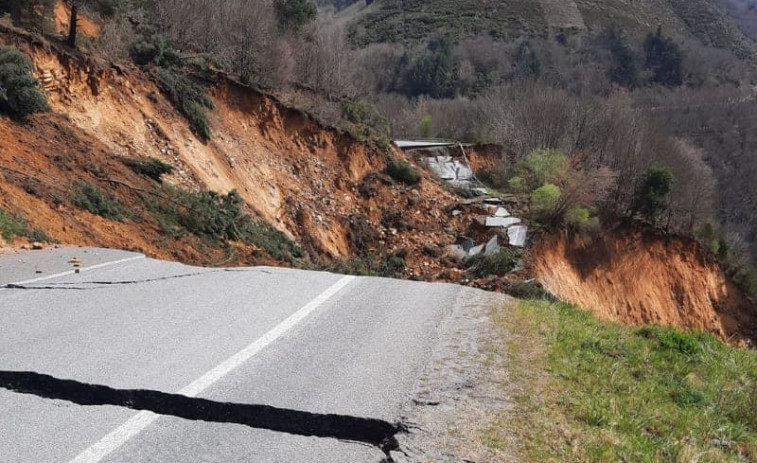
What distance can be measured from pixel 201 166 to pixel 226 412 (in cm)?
1345

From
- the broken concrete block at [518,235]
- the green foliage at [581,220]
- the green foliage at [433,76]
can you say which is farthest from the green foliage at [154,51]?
the green foliage at [433,76]

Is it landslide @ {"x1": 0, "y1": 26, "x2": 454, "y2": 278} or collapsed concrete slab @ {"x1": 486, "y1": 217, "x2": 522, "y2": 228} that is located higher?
landslide @ {"x1": 0, "y1": 26, "x2": 454, "y2": 278}

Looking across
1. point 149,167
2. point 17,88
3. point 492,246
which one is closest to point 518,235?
point 492,246

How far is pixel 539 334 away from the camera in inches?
243

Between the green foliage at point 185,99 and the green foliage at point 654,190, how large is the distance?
844 inches

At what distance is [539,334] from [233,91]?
16838 millimetres

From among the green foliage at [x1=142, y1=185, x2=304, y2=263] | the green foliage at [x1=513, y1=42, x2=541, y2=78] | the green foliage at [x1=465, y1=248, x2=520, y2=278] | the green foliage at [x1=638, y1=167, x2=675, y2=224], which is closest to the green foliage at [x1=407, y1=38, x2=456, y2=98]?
the green foliage at [x1=513, y1=42, x2=541, y2=78]

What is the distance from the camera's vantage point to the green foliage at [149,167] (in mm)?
13555

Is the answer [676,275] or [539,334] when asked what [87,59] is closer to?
[539,334]

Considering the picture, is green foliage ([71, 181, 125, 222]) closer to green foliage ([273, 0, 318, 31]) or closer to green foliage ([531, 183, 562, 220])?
green foliage ([531, 183, 562, 220])

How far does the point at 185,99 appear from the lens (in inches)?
692

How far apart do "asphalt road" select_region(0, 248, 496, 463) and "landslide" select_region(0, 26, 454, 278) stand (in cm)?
346

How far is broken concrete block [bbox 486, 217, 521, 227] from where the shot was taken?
22312 mm

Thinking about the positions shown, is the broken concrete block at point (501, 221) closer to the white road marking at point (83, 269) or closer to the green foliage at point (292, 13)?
the white road marking at point (83, 269)
